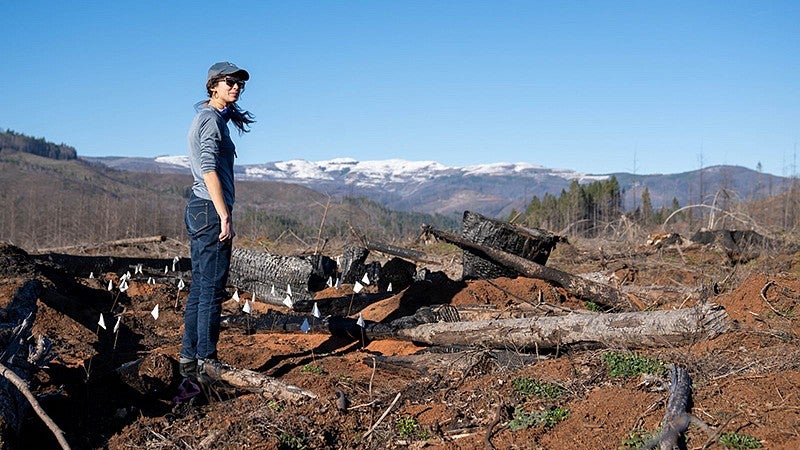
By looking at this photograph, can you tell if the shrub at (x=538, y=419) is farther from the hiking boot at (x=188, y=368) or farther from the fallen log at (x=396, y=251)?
the fallen log at (x=396, y=251)

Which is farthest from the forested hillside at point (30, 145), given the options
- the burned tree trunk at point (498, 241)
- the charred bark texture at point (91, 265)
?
the burned tree trunk at point (498, 241)

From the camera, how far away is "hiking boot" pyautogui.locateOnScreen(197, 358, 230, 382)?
4.36 meters

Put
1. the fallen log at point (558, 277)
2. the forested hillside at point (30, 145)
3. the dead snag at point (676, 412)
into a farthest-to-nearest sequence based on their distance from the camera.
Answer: the forested hillside at point (30, 145), the fallen log at point (558, 277), the dead snag at point (676, 412)

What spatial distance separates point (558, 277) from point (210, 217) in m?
4.04

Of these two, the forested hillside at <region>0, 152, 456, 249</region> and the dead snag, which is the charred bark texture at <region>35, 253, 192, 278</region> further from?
the dead snag

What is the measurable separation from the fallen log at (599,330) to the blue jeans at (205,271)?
1.88 meters

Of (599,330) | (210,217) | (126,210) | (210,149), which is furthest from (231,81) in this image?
(126,210)

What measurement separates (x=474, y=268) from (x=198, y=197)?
468 cm

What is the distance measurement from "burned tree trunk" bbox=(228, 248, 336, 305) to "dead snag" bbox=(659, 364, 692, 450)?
5330 mm

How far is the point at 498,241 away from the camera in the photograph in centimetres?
823

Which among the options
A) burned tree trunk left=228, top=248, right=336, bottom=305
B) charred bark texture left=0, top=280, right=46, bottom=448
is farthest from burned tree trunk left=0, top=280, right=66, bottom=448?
burned tree trunk left=228, top=248, right=336, bottom=305

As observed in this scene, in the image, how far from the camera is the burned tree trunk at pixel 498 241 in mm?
8227

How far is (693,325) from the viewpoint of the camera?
4.64 meters

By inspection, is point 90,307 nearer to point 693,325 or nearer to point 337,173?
point 693,325
